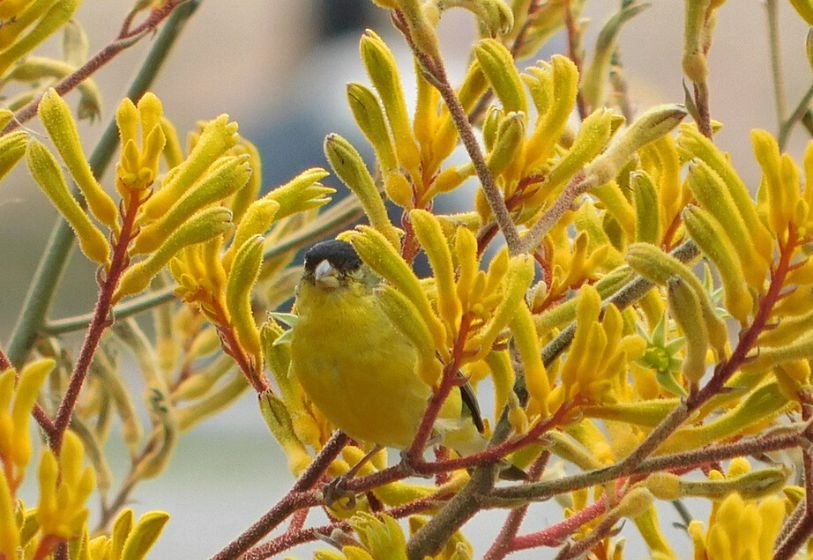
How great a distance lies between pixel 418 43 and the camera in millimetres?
383

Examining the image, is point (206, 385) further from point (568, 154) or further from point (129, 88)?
point (568, 154)

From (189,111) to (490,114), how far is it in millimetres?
2503

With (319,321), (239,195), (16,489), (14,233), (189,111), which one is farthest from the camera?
(189,111)

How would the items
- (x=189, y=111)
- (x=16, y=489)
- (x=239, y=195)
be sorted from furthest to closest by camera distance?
(x=189, y=111)
(x=239, y=195)
(x=16, y=489)

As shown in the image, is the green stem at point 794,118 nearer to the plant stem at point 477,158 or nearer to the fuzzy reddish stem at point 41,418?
the plant stem at point 477,158

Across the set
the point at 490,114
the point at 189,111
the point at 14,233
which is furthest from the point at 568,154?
the point at 189,111

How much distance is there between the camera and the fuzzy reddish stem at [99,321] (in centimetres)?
37

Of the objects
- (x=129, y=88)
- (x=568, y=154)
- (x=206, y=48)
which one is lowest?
(x=568, y=154)

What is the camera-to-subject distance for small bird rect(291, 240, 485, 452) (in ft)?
1.57

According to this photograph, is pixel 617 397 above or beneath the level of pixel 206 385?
beneath

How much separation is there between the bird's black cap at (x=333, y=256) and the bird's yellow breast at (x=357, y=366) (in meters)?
0.01

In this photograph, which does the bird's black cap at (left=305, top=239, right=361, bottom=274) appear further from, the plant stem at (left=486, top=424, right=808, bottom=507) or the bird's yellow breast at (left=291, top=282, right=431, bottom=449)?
the plant stem at (left=486, top=424, right=808, bottom=507)

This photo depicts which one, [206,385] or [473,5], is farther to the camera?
[206,385]

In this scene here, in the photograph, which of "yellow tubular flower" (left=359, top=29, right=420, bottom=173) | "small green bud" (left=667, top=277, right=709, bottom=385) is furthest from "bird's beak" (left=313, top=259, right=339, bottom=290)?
"small green bud" (left=667, top=277, right=709, bottom=385)
